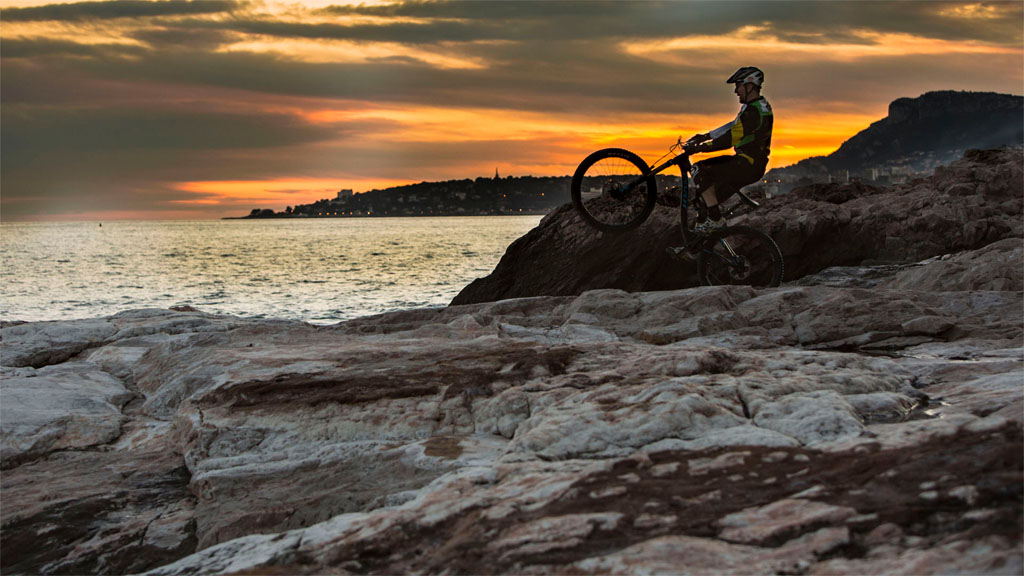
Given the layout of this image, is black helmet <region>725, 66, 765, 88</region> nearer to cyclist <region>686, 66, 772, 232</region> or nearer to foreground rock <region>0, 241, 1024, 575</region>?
cyclist <region>686, 66, 772, 232</region>

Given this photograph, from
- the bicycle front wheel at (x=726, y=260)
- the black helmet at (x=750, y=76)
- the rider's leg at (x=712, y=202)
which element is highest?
the black helmet at (x=750, y=76)

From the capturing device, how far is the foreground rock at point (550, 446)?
13.3 ft

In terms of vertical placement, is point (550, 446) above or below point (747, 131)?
below

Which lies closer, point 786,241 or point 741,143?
point 741,143

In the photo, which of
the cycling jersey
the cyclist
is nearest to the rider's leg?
the cyclist

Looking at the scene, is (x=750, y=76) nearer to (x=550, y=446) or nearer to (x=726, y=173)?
(x=726, y=173)

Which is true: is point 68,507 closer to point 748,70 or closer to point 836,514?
point 836,514

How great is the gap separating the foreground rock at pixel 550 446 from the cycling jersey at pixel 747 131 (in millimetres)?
3016

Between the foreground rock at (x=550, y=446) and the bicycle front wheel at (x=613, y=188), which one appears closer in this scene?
the foreground rock at (x=550, y=446)

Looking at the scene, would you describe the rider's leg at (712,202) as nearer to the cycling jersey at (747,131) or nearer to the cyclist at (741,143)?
the cyclist at (741,143)

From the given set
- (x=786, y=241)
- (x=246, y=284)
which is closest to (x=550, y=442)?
(x=786, y=241)

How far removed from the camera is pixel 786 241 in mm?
20531

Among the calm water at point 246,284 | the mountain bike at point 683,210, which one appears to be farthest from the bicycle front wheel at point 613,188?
the calm water at point 246,284

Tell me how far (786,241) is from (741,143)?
8.27 meters
